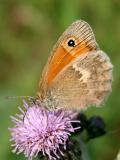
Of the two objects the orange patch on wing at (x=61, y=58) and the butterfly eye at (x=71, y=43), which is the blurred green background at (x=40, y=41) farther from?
the butterfly eye at (x=71, y=43)

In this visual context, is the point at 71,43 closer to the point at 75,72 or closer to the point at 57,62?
the point at 57,62

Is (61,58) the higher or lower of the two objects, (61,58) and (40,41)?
the lower

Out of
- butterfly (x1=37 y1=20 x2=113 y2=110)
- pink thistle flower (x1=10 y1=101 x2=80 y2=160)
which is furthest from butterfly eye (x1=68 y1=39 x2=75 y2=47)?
pink thistle flower (x1=10 y1=101 x2=80 y2=160)

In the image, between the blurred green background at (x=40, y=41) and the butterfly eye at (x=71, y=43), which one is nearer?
the butterfly eye at (x=71, y=43)

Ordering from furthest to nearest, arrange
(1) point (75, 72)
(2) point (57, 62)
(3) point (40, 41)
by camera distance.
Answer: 1. (3) point (40, 41)
2. (1) point (75, 72)
3. (2) point (57, 62)

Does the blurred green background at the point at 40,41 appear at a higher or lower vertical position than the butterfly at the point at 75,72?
higher

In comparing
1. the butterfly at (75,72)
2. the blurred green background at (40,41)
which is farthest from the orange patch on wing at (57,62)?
the blurred green background at (40,41)

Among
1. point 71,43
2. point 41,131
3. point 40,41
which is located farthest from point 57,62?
point 40,41
